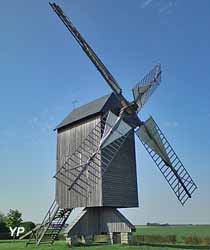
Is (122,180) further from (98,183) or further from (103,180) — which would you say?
(98,183)

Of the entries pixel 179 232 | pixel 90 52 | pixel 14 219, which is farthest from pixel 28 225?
pixel 179 232

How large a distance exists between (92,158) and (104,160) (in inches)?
39.1

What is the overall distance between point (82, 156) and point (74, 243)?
4971 millimetres

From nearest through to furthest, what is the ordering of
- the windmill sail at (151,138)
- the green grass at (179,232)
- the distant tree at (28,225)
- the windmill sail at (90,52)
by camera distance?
the windmill sail at (90,52) < the windmill sail at (151,138) < the distant tree at (28,225) < the green grass at (179,232)

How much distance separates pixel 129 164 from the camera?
819 inches

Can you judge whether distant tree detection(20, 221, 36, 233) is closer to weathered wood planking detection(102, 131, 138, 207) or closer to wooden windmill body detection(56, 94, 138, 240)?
wooden windmill body detection(56, 94, 138, 240)

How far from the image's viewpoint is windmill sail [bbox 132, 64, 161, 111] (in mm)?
20539

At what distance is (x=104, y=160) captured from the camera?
18.9m

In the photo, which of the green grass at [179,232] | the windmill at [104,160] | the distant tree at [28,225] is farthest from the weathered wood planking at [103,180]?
the distant tree at [28,225]

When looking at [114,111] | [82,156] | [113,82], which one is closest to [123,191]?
[82,156]

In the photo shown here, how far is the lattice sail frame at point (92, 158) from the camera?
61.1ft

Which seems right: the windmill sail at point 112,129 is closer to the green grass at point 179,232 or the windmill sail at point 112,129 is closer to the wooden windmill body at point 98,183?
the wooden windmill body at point 98,183

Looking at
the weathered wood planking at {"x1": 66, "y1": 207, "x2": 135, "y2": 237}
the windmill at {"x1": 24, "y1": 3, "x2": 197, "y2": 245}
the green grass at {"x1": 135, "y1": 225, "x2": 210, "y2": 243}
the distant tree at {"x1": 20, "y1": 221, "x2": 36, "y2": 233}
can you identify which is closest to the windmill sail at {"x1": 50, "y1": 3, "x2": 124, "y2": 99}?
the windmill at {"x1": 24, "y1": 3, "x2": 197, "y2": 245}

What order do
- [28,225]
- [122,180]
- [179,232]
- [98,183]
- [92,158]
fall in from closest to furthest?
[92,158], [98,183], [122,180], [28,225], [179,232]
